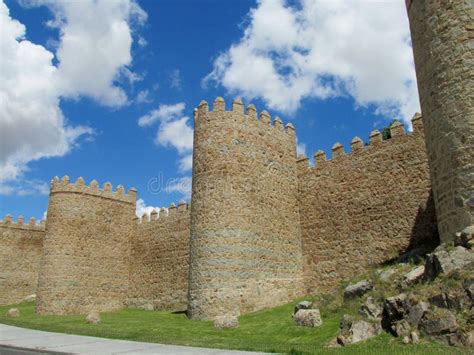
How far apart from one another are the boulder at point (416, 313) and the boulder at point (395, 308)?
0.47ft

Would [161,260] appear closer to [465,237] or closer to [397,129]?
[397,129]

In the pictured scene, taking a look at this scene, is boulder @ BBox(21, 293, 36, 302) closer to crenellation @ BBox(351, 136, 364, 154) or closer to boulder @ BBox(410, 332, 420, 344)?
crenellation @ BBox(351, 136, 364, 154)

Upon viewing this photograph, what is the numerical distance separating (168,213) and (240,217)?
9524mm

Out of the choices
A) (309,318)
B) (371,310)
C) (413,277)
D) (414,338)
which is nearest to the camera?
(414,338)

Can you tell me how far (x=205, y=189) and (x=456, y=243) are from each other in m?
10.7

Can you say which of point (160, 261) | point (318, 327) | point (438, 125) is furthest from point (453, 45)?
point (160, 261)

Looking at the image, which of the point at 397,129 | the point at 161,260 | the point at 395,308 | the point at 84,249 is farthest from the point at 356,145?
the point at 84,249

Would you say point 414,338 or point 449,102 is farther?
point 449,102

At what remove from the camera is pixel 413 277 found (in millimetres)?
9219

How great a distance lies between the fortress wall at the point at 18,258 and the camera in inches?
1199

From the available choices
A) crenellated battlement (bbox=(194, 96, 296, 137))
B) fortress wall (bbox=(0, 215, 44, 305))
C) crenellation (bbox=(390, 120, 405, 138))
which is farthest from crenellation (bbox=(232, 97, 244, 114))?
fortress wall (bbox=(0, 215, 44, 305))

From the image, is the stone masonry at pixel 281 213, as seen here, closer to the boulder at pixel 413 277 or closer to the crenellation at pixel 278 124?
the crenellation at pixel 278 124

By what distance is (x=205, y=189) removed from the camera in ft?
58.2

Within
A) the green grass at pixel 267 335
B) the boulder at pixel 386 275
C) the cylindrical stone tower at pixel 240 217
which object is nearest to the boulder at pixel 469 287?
the green grass at pixel 267 335
